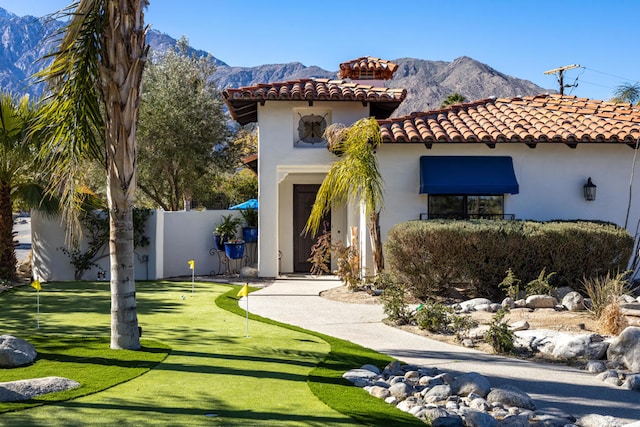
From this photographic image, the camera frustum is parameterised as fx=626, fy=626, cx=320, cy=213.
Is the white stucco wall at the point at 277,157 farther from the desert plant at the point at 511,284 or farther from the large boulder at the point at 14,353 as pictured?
the large boulder at the point at 14,353

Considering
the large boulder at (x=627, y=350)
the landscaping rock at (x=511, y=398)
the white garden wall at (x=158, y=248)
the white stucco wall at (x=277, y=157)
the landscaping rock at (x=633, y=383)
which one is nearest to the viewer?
the landscaping rock at (x=511, y=398)

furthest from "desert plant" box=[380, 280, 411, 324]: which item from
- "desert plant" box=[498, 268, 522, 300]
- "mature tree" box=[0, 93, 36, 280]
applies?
"mature tree" box=[0, 93, 36, 280]

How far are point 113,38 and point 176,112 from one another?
19.6 m

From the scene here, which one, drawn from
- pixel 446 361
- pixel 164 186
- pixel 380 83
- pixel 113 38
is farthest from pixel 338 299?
pixel 164 186

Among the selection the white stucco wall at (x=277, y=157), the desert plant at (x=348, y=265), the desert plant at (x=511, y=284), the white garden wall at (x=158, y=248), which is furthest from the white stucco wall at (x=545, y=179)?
the white garden wall at (x=158, y=248)

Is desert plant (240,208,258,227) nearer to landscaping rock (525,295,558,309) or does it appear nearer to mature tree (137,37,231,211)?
mature tree (137,37,231,211)

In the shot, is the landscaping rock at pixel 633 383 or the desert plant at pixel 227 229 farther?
the desert plant at pixel 227 229

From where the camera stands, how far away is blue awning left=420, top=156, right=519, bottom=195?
16.8m

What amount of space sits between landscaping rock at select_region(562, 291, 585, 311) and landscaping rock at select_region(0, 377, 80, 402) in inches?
379

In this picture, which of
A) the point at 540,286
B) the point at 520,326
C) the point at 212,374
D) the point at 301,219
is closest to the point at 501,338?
the point at 520,326

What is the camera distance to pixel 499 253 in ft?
47.6

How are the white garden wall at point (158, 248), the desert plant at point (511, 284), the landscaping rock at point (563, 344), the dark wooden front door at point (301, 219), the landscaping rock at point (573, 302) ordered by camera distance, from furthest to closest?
the dark wooden front door at point (301, 219), the white garden wall at point (158, 248), the desert plant at point (511, 284), the landscaping rock at point (573, 302), the landscaping rock at point (563, 344)

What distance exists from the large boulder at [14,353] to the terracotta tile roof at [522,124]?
11157 millimetres

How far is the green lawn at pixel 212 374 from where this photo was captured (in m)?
6.19
